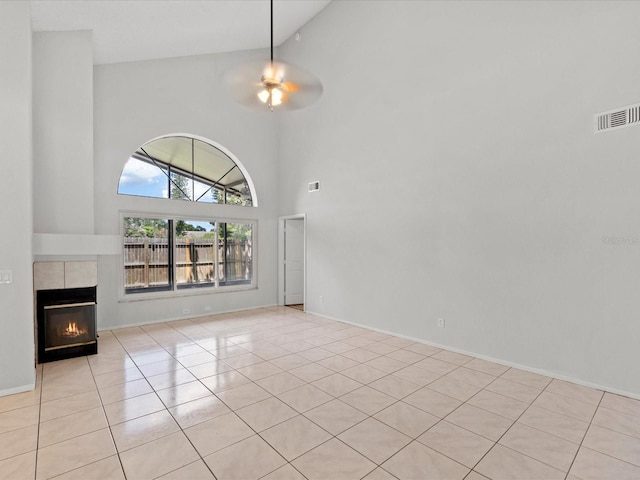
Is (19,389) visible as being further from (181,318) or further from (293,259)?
(293,259)

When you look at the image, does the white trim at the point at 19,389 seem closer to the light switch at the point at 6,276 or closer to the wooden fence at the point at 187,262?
the light switch at the point at 6,276

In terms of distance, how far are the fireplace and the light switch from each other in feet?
3.41

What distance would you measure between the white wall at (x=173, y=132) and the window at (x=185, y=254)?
220 mm

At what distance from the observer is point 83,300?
13.9 ft

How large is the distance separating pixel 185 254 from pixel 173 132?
2.30m

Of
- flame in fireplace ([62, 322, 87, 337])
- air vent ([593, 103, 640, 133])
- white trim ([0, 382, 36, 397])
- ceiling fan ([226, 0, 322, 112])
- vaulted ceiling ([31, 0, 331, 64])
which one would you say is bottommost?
Result: white trim ([0, 382, 36, 397])

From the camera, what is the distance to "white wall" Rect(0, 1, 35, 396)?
306 cm

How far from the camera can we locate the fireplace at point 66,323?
396 centimetres

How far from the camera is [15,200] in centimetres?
311

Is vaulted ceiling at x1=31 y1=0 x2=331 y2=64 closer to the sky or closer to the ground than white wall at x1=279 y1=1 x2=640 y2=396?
closer to the sky

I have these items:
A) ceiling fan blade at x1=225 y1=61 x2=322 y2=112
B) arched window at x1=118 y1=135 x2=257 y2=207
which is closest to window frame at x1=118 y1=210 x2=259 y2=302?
arched window at x1=118 y1=135 x2=257 y2=207

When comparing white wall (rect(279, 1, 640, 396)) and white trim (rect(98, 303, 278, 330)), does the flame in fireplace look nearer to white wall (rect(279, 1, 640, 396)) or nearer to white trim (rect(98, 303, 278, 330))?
white trim (rect(98, 303, 278, 330))

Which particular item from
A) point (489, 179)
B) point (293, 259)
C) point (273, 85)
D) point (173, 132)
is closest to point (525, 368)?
point (489, 179)

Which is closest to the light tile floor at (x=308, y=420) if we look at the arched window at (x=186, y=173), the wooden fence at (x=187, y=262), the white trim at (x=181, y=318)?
the white trim at (x=181, y=318)
